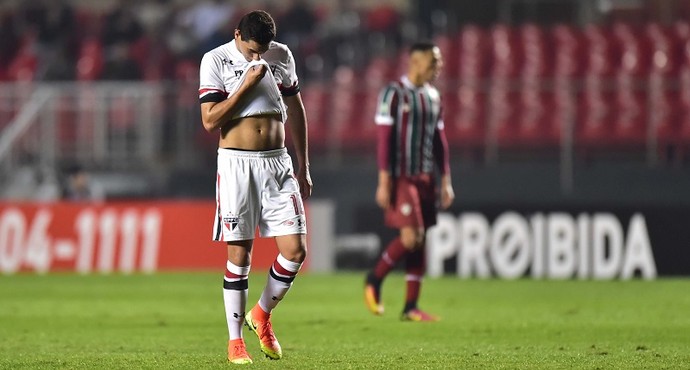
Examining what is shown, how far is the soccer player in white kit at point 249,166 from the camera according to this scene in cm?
796

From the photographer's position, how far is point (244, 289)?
8.13m

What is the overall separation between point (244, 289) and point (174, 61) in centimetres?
1517

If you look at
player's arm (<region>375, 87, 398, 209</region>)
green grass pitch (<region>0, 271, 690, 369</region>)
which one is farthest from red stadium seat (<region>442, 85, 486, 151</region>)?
player's arm (<region>375, 87, 398, 209</region>)

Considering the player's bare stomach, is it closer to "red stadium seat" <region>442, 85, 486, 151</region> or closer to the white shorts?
the white shorts

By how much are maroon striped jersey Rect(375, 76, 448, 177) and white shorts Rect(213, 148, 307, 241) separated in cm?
340

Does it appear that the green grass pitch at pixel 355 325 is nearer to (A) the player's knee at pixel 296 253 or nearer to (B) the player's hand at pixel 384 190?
(A) the player's knee at pixel 296 253

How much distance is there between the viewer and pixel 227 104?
7840 mm

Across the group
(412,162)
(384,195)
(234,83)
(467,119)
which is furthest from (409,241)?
(467,119)

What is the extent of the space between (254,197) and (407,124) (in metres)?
3.69

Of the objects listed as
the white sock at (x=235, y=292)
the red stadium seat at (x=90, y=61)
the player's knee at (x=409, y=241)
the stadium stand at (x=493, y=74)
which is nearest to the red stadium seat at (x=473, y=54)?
the stadium stand at (x=493, y=74)

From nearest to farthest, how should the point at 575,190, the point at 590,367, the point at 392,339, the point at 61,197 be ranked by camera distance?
1. the point at 590,367
2. the point at 392,339
3. the point at 575,190
4. the point at 61,197

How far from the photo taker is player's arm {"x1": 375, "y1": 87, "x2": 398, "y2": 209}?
449 inches

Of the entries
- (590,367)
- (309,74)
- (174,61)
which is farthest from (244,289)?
(174,61)

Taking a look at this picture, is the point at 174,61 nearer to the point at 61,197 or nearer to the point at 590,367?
the point at 61,197
